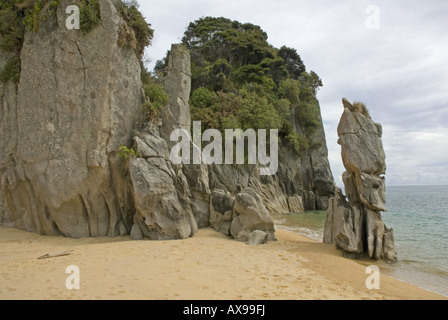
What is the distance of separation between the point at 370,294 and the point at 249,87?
996 inches

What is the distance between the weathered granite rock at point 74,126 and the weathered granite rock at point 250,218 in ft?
13.8

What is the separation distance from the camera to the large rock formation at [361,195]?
34.1 feet

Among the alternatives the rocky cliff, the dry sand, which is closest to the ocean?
the dry sand

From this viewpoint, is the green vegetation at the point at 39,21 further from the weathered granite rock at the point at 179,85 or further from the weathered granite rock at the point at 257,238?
the weathered granite rock at the point at 257,238

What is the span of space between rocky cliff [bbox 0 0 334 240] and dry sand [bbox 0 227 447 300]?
1.08 metres

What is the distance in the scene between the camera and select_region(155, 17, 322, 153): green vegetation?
82.7ft

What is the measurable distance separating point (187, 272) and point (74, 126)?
7.57 meters

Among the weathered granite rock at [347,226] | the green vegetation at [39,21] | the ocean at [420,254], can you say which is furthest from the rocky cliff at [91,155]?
the ocean at [420,254]

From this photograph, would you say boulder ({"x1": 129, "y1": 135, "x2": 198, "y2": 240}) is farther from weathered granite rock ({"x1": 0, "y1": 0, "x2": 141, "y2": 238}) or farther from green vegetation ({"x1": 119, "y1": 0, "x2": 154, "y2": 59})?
green vegetation ({"x1": 119, "y1": 0, "x2": 154, "y2": 59})

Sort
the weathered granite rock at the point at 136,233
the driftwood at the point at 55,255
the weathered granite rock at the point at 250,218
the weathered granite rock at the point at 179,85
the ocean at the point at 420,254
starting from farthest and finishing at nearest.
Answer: the weathered granite rock at the point at 179,85
the weathered granite rock at the point at 250,218
the weathered granite rock at the point at 136,233
the ocean at the point at 420,254
the driftwood at the point at 55,255

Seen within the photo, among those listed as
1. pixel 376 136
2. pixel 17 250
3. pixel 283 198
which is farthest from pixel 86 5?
pixel 283 198

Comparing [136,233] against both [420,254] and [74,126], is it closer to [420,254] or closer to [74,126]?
[74,126]

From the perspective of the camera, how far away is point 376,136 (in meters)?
11.3

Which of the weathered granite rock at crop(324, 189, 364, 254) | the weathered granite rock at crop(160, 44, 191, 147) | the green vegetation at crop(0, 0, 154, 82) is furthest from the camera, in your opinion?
the weathered granite rock at crop(160, 44, 191, 147)
